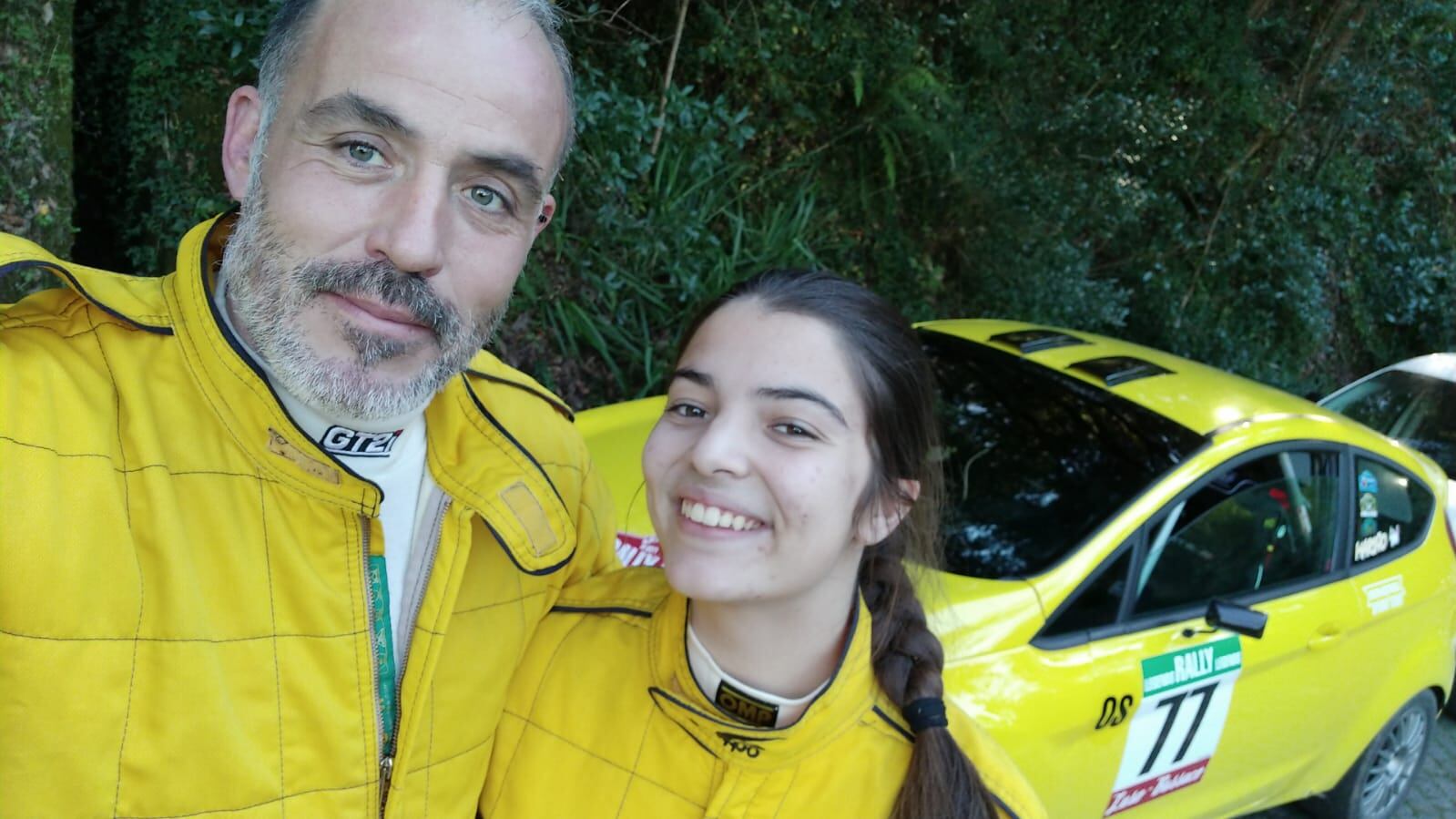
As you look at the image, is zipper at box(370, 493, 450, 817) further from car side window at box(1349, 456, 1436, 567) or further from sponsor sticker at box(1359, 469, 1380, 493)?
sponsor sticker at box(1359, 469, 1380, 493)

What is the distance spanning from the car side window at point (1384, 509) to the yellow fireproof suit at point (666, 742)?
2734 millimetres

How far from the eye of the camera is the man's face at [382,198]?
153 cm

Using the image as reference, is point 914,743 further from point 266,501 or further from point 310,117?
point 310,117

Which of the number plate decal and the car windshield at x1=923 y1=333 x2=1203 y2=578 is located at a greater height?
the car windshield at x1=923 y1=333 x2=1203 y2=578

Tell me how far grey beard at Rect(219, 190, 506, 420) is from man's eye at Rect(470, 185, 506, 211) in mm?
186

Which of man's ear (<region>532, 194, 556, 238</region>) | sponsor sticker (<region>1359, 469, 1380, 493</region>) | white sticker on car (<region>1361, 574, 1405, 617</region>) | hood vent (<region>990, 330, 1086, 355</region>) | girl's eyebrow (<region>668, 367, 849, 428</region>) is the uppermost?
man's ear (<region>532, 194, 556, 238</region>)

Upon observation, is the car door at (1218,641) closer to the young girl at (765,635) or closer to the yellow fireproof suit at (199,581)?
the young girl at (765,635)

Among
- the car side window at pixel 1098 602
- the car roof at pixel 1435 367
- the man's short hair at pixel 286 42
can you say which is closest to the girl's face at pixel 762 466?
the man's short hair at pixel 286 42

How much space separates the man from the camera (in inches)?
51.2

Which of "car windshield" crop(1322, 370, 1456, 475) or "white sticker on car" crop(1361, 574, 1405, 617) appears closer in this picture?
"white sticker on car" crop(1361, 574, 1405, 617)

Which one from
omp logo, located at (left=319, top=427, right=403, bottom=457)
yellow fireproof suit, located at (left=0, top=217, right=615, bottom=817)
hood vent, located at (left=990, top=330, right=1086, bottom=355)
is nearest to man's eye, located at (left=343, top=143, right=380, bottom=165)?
yellow fireproof suit, located at (left=0, top=217, right=615, bottom=817)

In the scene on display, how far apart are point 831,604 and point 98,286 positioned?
4.04ft

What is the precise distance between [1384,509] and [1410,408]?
238 centimetres

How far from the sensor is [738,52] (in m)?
6.95
